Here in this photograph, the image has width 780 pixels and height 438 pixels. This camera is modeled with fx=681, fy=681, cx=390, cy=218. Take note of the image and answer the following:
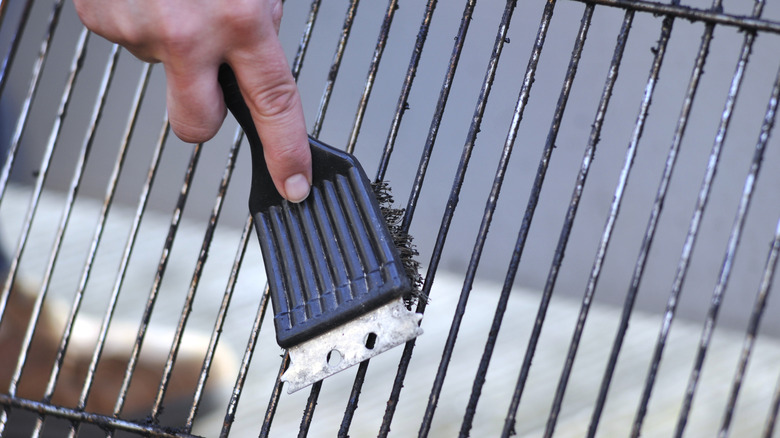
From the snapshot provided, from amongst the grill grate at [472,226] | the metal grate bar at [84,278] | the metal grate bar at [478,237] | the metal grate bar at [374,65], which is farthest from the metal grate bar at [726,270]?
the grill grate at [472,226]

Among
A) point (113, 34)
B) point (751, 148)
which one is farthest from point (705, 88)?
point (113, 34)

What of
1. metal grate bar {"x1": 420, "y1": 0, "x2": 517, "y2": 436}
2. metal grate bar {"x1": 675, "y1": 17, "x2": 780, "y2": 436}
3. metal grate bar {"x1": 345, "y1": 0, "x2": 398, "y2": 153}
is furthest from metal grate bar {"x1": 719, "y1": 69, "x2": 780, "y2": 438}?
metal grate bar {"x1": 345, "y1": 0, "x2": 398, "y2": 153}

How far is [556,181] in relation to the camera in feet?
6.13

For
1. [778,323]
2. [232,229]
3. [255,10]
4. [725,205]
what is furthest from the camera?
[232,229]

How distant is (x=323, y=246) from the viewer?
0.65 meters

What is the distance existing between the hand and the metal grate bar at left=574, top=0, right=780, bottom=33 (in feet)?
1.12

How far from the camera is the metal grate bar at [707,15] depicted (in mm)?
629

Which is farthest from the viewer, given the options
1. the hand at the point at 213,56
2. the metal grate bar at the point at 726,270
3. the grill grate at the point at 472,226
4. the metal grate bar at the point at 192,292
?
the grill grate at the point at 472,226

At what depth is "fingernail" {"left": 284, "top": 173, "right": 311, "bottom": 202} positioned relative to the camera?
627 millimetres

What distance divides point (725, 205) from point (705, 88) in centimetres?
35

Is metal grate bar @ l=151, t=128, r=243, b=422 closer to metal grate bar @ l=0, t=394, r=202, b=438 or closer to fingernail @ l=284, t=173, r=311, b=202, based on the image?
metal grate bar @ l=0, t=394, r=202, b=438

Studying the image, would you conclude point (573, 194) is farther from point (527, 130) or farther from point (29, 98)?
point (527, 130)

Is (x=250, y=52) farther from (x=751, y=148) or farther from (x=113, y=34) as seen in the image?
(x=751, y=148)

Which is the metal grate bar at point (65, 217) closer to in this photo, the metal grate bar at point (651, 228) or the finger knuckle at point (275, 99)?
the finger knuckle at point (275, 99)
